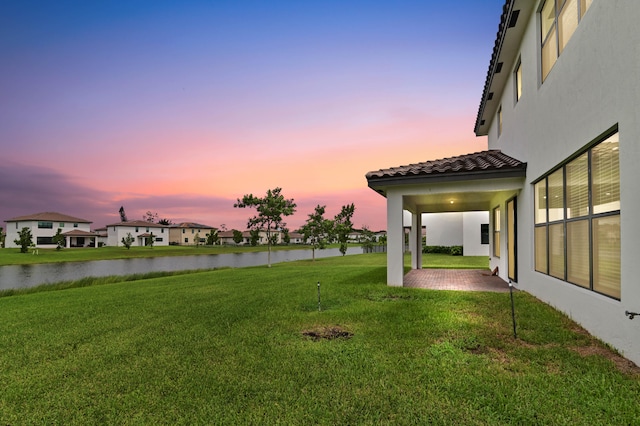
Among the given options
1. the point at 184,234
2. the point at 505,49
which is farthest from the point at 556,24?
the point at 184,234

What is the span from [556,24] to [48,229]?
3303 inches

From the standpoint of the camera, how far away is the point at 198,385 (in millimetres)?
3471

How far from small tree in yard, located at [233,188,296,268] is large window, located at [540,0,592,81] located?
22.2 meters

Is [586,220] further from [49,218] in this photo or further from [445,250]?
[49,218]

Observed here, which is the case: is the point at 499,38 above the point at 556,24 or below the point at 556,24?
above

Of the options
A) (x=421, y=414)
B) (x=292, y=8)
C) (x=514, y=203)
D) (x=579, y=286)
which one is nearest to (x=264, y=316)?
(x=421, y=414)

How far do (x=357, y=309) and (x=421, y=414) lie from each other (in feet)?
13.3

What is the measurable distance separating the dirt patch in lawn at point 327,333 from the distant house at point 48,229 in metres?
77.1

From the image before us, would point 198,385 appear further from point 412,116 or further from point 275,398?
point 412,116

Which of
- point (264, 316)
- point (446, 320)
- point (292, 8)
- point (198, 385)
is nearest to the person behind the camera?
point (198, 385)

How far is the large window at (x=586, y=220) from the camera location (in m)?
4.32

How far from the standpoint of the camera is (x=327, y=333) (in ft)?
17.3

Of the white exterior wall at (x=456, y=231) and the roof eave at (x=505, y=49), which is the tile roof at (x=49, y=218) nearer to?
the white exterior wall at (x=456, y=231)

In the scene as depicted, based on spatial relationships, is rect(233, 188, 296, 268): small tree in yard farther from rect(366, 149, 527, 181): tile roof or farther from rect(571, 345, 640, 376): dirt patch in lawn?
rect(571, 345, 640, 376): dirt patch in lawn
